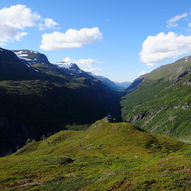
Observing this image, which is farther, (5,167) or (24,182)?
(5,167)

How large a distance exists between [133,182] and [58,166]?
29802 mm

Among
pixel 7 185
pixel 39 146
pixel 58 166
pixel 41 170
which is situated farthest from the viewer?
pixel 39 146

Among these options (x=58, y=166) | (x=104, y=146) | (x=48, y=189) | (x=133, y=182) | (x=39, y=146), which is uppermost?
(x=133, y=182)

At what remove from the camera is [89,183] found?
32.5 m

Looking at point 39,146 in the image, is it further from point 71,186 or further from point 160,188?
point 160,188

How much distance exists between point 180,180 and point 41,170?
116ft

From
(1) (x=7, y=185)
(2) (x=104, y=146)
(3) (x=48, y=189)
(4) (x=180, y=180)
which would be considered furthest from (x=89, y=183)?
(2) (x=104, y=146)

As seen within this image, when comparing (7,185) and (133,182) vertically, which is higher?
(133,182)

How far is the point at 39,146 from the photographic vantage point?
142500mm

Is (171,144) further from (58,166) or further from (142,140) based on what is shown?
(58,166)

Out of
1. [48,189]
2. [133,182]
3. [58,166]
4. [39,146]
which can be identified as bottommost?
[39,146]

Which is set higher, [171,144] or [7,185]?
[7,185]

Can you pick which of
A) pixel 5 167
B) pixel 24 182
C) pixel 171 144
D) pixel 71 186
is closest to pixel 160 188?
pixel 71 186

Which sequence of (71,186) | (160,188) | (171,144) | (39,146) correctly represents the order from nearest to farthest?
1. (160,188)
2. (71,186)
3. (171,144)
4. (39,146)
